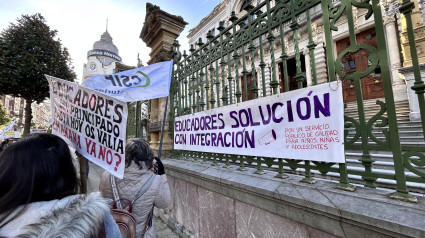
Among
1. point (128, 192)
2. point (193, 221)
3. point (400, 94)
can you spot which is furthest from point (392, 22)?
point (128, 192)

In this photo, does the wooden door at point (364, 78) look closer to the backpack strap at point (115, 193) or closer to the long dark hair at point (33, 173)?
the backpack strap at point (115, 193)

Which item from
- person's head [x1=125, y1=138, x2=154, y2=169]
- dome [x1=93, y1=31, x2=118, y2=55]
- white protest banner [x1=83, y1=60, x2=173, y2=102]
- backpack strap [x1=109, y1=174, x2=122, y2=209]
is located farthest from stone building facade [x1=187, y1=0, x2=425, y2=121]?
dome [x1=93, y1=31, x2=118, y2=55]

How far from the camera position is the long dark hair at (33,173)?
3.06 feet

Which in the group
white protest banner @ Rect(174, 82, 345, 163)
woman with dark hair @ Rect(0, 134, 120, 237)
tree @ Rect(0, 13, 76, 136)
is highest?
tree @ Rect(0, 13, 76, 136)

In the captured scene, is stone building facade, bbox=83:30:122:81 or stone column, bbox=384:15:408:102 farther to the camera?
stone building facade, bbox=83:30:122:81

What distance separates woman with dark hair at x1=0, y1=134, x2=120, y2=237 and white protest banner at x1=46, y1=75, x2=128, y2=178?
28.1 inches

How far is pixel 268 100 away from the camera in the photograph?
196 cm

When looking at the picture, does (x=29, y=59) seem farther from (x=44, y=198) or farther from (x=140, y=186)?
(x=44, y=198)

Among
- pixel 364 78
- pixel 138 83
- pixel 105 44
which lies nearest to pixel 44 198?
pixel 138 83

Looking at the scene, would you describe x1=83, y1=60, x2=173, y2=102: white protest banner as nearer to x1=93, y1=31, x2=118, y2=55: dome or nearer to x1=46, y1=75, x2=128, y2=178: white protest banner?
Result: x1=46, y1=75, x2=128, y2=178: white protest banner

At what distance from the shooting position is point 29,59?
15.0 ft

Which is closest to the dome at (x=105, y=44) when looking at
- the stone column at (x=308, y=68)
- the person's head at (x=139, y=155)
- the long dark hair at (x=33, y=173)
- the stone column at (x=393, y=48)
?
the stone column at (x=308, y=68)

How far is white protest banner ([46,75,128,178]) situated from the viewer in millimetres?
1862

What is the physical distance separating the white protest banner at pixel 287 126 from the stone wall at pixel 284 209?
0.88 feet
